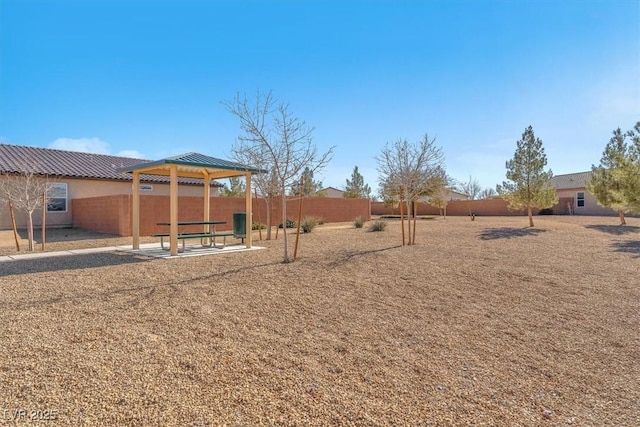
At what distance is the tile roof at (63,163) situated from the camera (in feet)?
57.8

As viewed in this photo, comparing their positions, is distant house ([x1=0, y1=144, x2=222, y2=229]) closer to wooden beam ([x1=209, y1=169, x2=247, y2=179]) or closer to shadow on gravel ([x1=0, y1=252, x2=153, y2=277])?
wooden beam ([x1=209, y1=169, x2=247, y2=179])

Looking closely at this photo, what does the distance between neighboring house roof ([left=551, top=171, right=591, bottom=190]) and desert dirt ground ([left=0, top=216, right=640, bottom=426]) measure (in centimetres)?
3570

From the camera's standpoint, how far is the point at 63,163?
64.9ft

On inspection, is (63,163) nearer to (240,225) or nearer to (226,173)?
A: (226,173)

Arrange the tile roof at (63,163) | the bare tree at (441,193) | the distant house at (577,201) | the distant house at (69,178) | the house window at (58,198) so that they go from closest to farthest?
the distant house at (69,178), the tile roof at (63,163), the house window at (58,198), the bare tree at (441,193), the distant house at (577,201)

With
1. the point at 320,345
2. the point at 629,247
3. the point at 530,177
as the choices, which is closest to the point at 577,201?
the point at 530,177

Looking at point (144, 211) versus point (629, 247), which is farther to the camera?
point (144, 211)

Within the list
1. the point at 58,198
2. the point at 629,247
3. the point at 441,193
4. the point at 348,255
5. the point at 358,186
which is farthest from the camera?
the point at 358,186

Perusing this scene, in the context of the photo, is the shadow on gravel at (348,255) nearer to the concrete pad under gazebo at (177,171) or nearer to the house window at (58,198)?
the concrete pad under gazebo at (177,171)

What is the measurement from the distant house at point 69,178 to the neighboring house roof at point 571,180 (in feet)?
120

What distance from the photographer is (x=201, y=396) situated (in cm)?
297

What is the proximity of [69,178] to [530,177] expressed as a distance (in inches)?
950

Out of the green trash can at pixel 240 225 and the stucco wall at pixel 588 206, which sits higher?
the stucco wall at pixel 588 206

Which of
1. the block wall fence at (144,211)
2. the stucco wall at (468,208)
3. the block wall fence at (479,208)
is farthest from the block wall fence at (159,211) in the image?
the stucco wall at (468,208)
